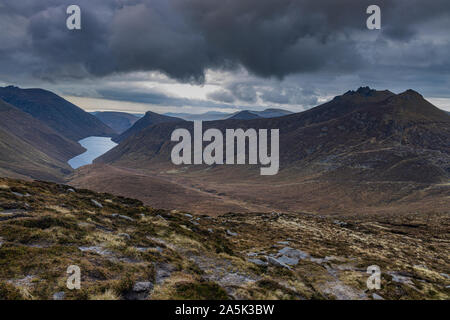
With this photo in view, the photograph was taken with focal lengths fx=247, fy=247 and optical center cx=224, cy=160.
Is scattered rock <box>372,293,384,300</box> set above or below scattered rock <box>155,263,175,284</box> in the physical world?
below

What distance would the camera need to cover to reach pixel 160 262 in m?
15.7

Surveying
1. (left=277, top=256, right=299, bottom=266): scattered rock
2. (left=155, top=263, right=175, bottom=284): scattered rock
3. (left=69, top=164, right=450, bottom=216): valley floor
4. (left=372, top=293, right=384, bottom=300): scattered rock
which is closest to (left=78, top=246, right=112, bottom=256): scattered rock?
(left=155, top=263, right=175, bottom=284): scattered rock

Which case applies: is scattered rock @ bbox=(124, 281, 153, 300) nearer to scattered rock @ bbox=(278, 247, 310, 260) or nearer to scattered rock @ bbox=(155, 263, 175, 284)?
scattered rock @ bbox=(155, 263, 175, 284)

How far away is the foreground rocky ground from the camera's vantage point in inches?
456

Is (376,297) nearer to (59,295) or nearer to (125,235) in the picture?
(59,295)

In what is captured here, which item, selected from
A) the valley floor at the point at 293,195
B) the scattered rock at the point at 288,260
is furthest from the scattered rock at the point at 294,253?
the valley floor at the point at 293,195

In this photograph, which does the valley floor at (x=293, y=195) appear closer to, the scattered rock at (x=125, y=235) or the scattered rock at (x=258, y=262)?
the scattered rock at (x=258, y=262)

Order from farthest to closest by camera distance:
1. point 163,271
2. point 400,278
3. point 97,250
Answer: point 400,278 < point 97,250 < point 163,271

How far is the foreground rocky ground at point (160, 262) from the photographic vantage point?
38.0 ft

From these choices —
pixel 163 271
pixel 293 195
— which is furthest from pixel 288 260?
pixel 293 195

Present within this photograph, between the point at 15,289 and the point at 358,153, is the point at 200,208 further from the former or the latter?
the point at 358,153

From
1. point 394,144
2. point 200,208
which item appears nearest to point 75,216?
point 200,208

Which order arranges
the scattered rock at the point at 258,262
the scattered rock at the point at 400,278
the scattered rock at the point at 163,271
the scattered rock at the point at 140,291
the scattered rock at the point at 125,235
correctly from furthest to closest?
the scattered rock at the point at 400,278
the scattered rock at the point at 125,235
the scattered rock at the point at 258,262
the scattered rock at the point at 163,271
the scattered rock at the point at 140,291

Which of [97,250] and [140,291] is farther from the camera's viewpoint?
[97,250]
